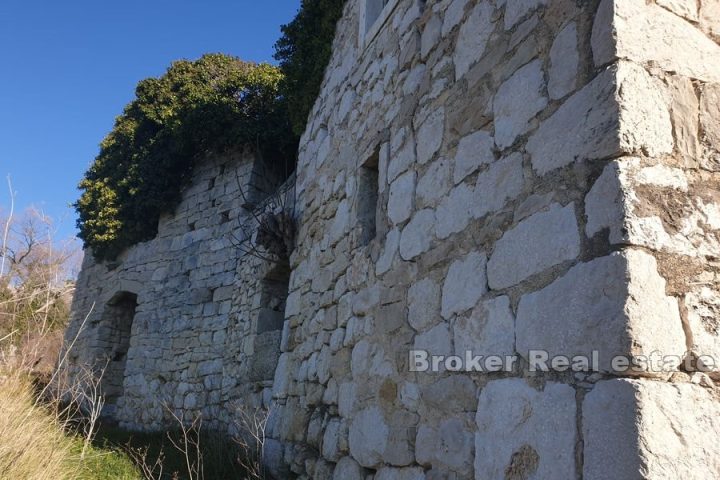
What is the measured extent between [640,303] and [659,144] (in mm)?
513

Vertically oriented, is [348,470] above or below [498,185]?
below

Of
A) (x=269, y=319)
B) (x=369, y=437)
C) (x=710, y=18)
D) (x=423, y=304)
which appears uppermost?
(x=710, y=18)

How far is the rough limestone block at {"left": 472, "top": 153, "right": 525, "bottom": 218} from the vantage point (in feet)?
6.67

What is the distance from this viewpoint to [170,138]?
898 cm

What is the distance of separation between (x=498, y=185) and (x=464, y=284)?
0.43 m

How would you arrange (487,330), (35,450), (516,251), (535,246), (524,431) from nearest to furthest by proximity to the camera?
(524,431) → (535,246) → (516,251) → (487,330) → (35,450)

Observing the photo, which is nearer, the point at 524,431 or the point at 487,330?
the point at 524,431

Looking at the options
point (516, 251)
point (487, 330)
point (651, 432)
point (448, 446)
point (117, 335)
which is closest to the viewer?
point (651, 432)

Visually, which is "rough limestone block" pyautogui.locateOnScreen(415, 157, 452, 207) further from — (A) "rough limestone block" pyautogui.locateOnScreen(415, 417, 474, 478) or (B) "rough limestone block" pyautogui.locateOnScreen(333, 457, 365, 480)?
(B) "rough limestone block" pyautogui.locateOnScreen(333, 457, 365, 480)

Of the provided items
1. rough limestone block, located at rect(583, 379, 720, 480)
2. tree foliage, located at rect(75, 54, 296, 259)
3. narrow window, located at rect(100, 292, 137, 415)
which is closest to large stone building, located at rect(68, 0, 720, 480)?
rough limestone block, located at rect(583, 379, 720, 480)

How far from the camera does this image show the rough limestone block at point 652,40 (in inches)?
67.0

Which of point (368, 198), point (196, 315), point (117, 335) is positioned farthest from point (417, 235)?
point (117, 335)

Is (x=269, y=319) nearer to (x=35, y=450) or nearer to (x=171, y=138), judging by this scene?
(x=35, y=450)

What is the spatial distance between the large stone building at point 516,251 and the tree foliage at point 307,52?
989 mm
